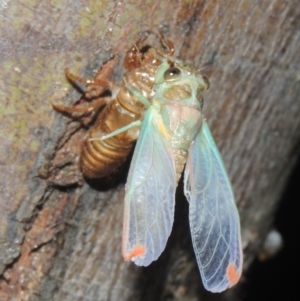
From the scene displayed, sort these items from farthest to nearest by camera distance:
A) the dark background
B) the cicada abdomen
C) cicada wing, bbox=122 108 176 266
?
1. the dark background
2. the cicada abdomen
3. cicada wing, bbox=122 108 176 266

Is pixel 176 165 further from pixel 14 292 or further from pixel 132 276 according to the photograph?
pixel 14 292

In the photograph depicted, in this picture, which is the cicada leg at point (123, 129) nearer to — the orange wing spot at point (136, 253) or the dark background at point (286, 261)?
the orange wing spot at point (136, 253)

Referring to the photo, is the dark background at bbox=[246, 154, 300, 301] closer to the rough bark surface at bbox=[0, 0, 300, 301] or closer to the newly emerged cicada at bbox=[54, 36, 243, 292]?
the rough bark surface at bbox=[0, 0, 300, 301]

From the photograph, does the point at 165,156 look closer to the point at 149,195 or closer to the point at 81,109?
the point at 149,195

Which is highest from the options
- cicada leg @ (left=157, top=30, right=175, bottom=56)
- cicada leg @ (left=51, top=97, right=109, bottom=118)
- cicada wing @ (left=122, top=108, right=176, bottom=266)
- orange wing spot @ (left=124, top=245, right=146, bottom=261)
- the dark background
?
cicada leg @ (left=157, top=30, right=175, bottom=56)

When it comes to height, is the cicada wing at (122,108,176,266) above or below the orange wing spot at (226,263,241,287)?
above

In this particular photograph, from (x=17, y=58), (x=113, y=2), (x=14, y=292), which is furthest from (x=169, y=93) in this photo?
(x=14, y=292)

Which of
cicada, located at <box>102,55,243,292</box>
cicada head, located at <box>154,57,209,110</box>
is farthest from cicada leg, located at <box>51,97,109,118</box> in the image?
cicada head, located at <box>154,57,209,110</box>

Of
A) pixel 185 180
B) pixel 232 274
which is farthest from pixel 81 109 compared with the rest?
pixel 232 274
